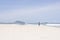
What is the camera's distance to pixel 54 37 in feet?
Result: 4.72

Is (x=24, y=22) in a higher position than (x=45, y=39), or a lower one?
higher

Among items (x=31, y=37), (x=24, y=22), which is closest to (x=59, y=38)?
(x=31, y=37)

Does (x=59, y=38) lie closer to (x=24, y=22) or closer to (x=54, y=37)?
(x=54, y=37)

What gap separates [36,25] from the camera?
194 centimetres

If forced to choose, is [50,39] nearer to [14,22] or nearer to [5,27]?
[14,22]

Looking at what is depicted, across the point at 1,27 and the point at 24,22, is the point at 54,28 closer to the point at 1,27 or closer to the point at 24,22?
the point at 24,22

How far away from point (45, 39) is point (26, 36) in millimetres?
332

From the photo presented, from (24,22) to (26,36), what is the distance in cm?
52

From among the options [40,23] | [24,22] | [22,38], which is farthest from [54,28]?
[22,38]

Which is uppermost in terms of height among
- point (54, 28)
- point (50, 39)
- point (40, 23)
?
point (40, 23)

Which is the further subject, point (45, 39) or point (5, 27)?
point (5, 27)

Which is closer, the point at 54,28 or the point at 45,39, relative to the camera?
the point at 45,39

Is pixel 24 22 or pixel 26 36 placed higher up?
pixel 24 22

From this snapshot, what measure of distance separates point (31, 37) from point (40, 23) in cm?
60
